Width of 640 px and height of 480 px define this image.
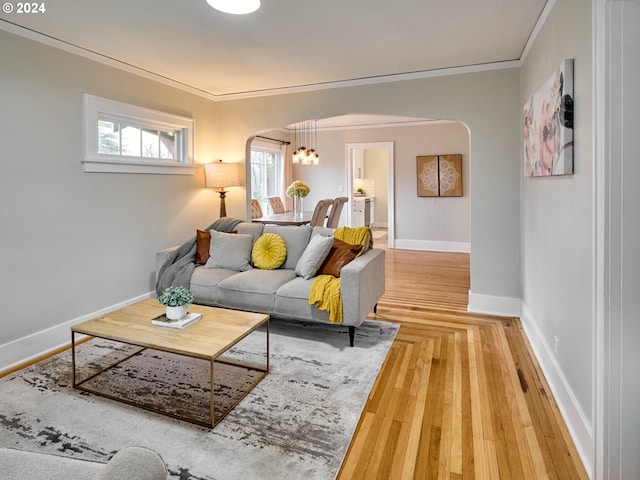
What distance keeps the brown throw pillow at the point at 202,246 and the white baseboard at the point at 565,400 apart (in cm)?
305

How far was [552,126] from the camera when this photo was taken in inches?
95.3

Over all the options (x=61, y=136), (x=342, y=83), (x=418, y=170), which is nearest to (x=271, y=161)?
(x=418, y=170)

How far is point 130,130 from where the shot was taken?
13.3ft

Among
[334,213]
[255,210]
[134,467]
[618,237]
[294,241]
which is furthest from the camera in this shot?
[334,213]

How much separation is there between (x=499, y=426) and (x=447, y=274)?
3.84m

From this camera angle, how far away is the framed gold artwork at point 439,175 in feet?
24.9

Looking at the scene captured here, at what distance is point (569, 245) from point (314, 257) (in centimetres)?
195

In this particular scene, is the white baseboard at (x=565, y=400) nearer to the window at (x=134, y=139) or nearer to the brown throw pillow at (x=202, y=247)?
the brown throw pillow at (x=202, y=247)

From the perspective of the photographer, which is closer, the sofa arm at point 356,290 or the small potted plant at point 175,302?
the small potted plant at point 175,302

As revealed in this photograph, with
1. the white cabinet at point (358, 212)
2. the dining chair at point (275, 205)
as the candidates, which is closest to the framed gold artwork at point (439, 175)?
the white cabinet at point (358, 212)

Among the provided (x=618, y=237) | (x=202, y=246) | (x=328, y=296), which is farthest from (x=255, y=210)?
(x=618, y=237)

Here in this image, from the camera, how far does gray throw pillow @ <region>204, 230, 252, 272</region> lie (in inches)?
156

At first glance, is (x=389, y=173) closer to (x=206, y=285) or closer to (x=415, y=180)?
(x=415, y=180)

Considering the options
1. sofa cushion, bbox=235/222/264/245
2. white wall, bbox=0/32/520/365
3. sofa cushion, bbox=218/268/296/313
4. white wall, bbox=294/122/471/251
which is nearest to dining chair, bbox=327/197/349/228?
white wall, bbox=294/122/471/251
